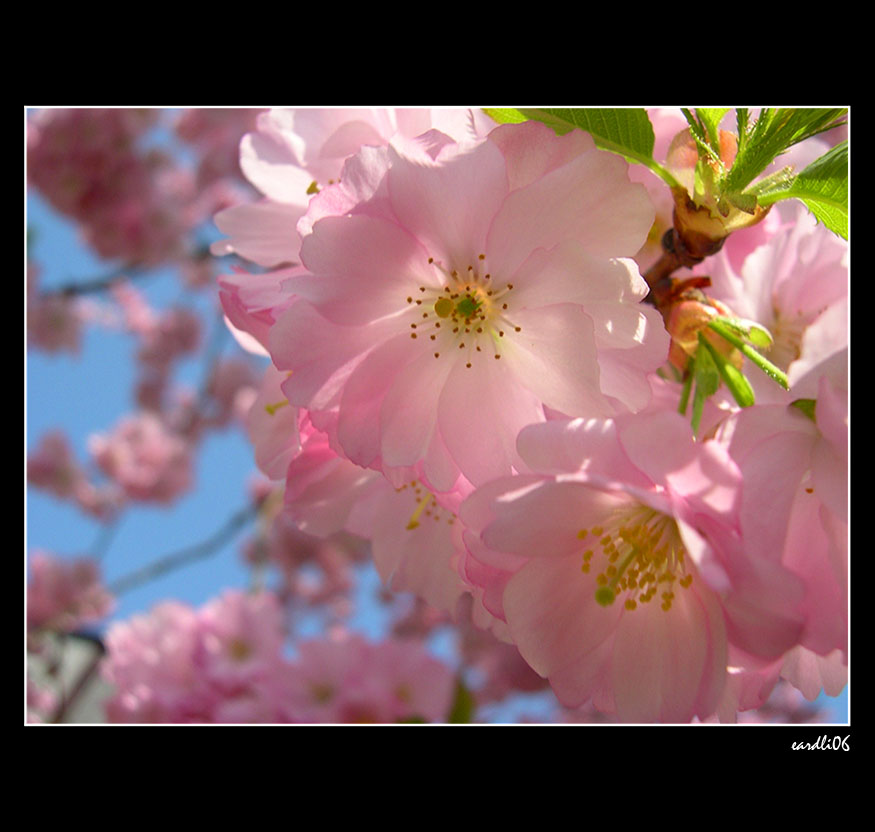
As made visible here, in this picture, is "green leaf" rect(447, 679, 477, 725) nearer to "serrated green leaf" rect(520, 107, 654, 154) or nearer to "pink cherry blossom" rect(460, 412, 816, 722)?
"pink cherry blossom" rect(460, 412, 816, 722)

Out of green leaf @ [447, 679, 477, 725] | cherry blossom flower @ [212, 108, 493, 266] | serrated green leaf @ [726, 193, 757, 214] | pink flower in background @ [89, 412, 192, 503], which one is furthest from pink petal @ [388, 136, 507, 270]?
pink flower in background @ [89, 412, 192, 503]

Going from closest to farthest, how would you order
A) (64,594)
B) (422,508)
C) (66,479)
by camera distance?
1. (422,508)
2. (64,594)
3. (66,479)

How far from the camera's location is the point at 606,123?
73 centimetres

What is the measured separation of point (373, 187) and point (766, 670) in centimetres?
58

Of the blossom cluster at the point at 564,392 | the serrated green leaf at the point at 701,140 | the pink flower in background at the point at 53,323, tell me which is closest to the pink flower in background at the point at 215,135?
the pink flower in background at the point at 53,323

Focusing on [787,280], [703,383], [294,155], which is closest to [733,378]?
[703,383]

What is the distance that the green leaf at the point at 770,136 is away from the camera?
2.38 feet

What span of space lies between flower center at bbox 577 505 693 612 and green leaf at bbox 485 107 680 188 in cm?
36

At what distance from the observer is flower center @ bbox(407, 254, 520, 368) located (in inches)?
30.5

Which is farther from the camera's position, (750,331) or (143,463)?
(143,463)

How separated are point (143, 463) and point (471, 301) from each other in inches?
223

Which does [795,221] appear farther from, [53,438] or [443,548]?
[53,438]

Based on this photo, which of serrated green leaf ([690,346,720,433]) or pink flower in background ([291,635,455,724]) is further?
pink flower in background ([291,635,455,724])

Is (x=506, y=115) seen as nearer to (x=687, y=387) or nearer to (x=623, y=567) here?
(x=687, y=387)
